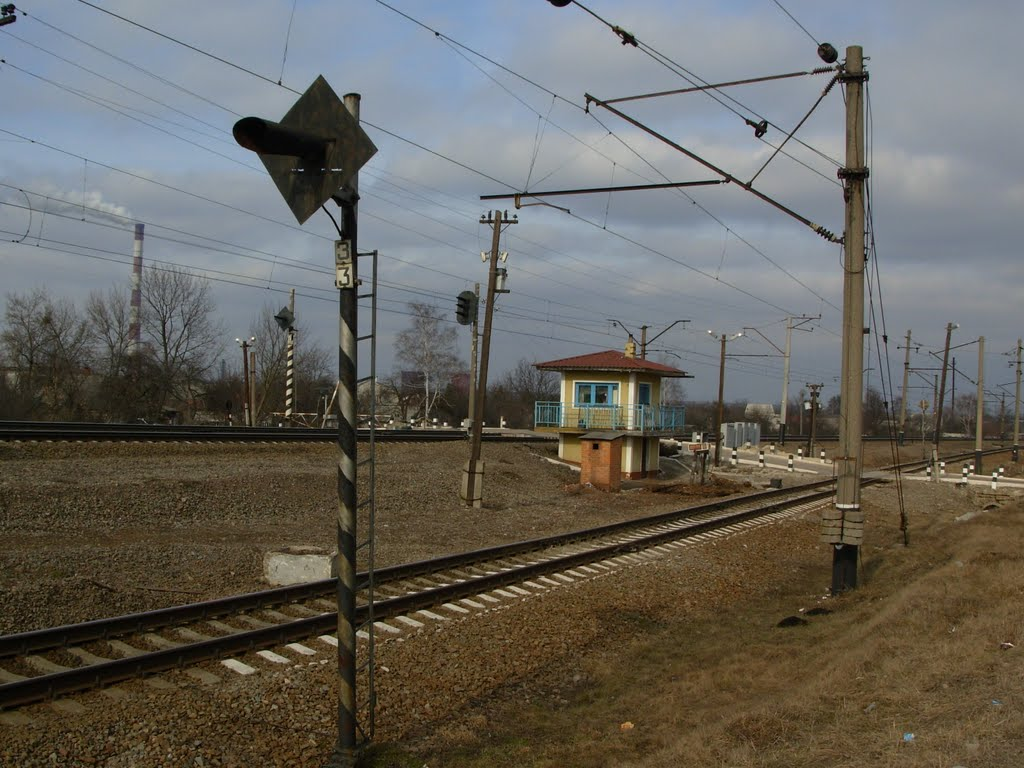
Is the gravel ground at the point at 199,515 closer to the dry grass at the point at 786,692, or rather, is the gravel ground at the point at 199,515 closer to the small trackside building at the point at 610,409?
the dry grass at the point at 786,692

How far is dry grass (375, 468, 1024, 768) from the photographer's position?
199 inches

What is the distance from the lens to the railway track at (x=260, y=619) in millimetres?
6711

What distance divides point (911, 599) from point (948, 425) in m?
148

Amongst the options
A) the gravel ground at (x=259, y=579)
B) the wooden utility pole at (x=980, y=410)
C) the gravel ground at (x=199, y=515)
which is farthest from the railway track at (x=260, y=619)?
the wooden utility pole at (x=980, y=410)

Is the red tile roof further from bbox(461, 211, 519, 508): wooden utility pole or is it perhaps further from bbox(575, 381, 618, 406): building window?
bbox(461, 211, 519, 508): wooden utility pole

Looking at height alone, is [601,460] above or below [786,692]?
above

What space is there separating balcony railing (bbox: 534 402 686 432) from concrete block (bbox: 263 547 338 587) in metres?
21.7

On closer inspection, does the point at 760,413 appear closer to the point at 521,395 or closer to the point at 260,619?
the point at 521,395

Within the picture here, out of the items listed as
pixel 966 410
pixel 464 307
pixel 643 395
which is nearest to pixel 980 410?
pixel 643 395

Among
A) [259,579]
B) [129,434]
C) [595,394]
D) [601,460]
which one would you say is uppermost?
[595,394]

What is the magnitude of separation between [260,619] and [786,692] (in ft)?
17.1

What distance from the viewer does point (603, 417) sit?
106 feet

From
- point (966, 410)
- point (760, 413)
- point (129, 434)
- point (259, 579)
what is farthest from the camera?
point (966, 410)

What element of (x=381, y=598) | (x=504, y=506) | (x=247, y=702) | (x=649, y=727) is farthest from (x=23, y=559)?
(x=504, y=506)
